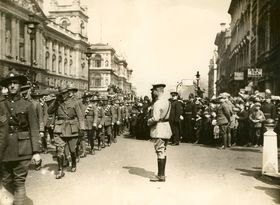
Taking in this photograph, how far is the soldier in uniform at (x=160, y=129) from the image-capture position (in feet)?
30.6

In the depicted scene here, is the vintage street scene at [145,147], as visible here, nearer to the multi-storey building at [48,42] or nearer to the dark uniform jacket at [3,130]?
the dark uniform jacket at [3,130]

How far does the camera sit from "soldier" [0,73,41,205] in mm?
6301

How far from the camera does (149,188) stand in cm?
856

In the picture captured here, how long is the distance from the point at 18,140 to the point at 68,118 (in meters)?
4.05

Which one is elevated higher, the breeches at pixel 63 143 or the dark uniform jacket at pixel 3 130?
the dark uniform jacket at pixel 3 130

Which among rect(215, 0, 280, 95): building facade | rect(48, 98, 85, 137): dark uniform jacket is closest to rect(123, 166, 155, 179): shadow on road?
rect(48, 98, 85, 137): dark uniform jacket

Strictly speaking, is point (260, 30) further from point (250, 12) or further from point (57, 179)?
point (57, 179)

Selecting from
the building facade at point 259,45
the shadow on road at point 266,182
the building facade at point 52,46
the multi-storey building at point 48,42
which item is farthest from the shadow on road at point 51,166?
the multi-storey building at point 48,42

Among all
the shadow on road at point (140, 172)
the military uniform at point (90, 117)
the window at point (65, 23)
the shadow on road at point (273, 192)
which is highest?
the window at point (65, 23)

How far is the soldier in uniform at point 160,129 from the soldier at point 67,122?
1.93 metres

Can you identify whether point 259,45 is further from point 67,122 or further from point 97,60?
point 97,60

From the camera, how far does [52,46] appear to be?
243 ft

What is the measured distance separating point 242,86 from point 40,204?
106ft

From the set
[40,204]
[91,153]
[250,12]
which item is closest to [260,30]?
[250,12]
